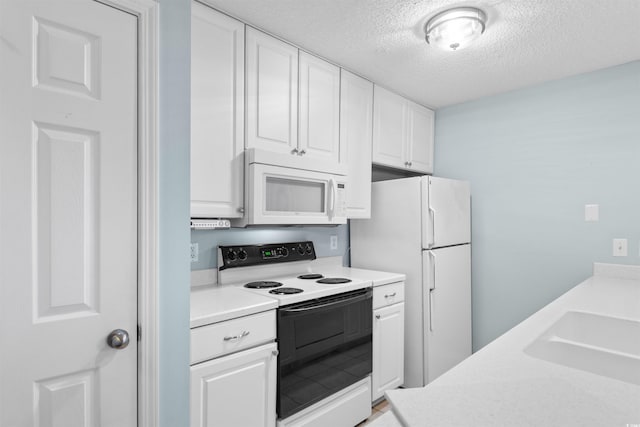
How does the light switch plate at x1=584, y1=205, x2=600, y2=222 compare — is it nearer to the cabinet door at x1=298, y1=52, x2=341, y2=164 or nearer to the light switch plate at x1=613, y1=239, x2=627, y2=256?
the light switch plate at x1=613, y1=239, x2=627, y2=256

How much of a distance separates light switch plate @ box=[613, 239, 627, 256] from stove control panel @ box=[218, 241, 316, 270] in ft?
6.91

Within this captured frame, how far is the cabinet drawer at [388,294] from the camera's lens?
229 cm

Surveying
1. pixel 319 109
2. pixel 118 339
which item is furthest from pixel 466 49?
pixel 118 339

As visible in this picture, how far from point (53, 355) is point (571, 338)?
1868mm

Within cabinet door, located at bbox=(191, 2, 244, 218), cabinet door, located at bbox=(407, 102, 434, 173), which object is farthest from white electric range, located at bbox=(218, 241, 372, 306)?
cabinet door, located at bbox=(407, 102, 434, 173)

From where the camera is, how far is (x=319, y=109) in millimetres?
2338

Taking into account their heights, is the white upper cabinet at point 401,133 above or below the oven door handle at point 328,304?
above

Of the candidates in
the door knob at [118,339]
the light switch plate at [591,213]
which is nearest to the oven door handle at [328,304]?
the door knob at [118,339]

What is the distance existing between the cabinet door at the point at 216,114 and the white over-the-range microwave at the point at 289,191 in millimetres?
92

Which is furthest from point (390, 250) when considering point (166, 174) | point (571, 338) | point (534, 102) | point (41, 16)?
point (41, 16)

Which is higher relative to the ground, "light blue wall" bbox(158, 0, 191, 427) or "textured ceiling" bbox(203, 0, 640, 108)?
"textured ceiling" bbox(203, 0, 640, 108)

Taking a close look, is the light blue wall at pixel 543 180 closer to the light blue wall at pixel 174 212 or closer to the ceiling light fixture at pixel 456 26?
the ceiling light fixture at pixel 456 26

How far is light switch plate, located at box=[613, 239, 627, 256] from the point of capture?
2.35 meters

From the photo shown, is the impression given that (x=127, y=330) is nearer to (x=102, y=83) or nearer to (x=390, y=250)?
(x=102, y=83)
